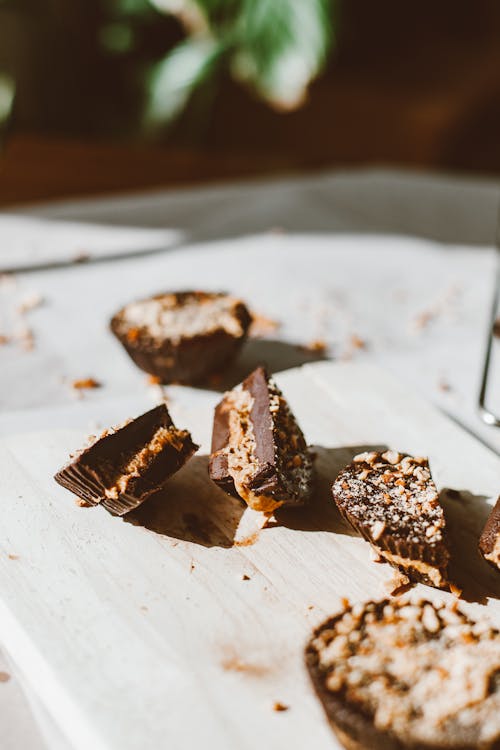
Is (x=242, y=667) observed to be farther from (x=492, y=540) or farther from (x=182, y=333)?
(x=182, y=333)

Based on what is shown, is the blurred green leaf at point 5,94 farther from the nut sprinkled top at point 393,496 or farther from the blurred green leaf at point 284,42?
the nut sprinkled top at point 393,496

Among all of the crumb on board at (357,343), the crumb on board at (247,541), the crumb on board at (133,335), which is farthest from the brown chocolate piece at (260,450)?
the crumb on board at (357,343)

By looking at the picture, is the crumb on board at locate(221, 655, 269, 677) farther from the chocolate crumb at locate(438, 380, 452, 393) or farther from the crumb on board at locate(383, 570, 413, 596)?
the chocolate crumb at locate(438, 380, 452, 393)

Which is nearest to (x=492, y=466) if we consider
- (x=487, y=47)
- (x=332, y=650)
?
(x=332, y=650)

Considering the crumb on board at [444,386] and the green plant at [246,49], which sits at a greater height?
the green plant at [246,49]

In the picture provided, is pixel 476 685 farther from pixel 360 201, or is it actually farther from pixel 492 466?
pixel 360 201

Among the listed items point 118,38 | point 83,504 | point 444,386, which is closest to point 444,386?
point 444,386
